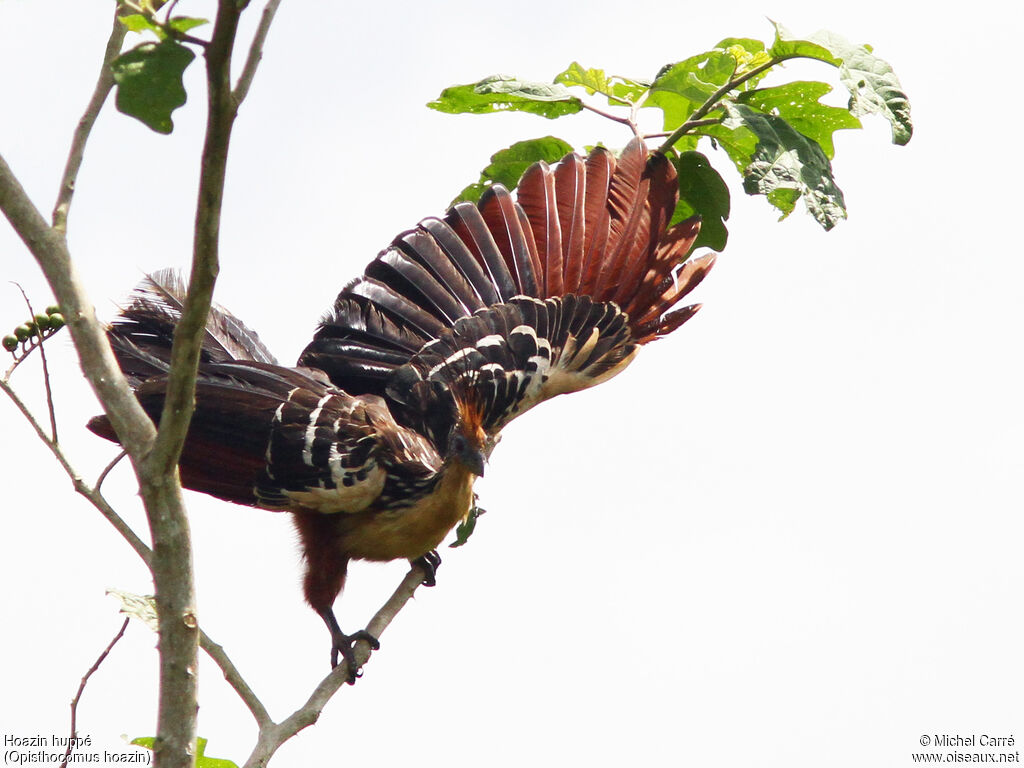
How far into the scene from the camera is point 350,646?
4.75m

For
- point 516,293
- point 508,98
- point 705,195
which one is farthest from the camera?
point 516,293

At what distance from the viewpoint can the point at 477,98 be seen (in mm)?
4633

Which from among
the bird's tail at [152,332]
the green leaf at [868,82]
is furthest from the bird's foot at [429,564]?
the green leaf at [868,82]

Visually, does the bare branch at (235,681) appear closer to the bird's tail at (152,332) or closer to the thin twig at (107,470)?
the thin twig at (107,470)

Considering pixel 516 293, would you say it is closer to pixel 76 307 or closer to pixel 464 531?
pixel 464 531

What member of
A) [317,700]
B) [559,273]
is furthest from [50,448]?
[559,273]

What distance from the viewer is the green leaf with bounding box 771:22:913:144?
11.7 feet

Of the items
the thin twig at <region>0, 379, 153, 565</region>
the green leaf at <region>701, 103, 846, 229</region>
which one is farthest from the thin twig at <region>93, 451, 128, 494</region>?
the green leaf at <region>701, 103, 846, 229</region>

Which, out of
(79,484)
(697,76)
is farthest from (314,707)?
(697,76)

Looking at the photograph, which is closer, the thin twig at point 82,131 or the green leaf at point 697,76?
the thin twig at point 82,131

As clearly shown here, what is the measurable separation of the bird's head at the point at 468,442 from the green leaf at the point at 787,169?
1.58 m

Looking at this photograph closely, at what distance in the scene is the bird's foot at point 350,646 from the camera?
4660 mm

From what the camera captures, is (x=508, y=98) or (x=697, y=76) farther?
(x=508, y=98)

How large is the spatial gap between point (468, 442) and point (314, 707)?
1.47 meters
